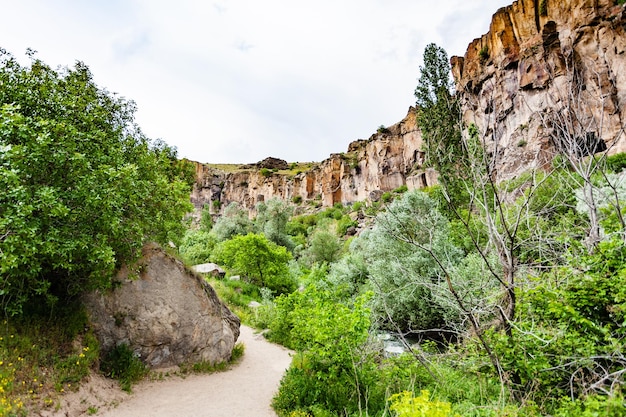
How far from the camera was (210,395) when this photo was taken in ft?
26.4

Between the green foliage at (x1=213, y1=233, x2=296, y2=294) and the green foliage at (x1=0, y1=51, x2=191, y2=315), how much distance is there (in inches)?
467

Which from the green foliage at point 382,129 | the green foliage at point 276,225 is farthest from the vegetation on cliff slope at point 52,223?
the green foliage at point 382,129

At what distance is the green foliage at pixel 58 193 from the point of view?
5184 millimetres

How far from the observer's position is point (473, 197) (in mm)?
3990

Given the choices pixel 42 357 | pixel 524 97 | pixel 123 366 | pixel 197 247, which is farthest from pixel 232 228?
pixel 524 97

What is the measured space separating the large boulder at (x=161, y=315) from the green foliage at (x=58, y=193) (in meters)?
0.97

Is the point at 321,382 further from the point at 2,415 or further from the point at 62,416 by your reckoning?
the point at 2,415

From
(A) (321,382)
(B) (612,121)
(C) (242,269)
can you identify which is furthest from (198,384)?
(B) (612,121)

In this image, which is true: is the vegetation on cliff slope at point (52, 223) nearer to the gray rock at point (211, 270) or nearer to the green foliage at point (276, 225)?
the gray rock at point (211, 270)

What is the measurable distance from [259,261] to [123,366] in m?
13.5

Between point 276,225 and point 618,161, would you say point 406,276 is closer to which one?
point 618,161

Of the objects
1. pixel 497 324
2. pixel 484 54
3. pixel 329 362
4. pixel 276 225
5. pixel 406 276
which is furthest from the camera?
pixel 484 54

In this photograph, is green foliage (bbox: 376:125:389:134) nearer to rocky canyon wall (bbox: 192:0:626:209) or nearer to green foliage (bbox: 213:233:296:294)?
rocky canyon wall (bbox: 192:0:626:209)

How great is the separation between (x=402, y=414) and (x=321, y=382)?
4.27 m
